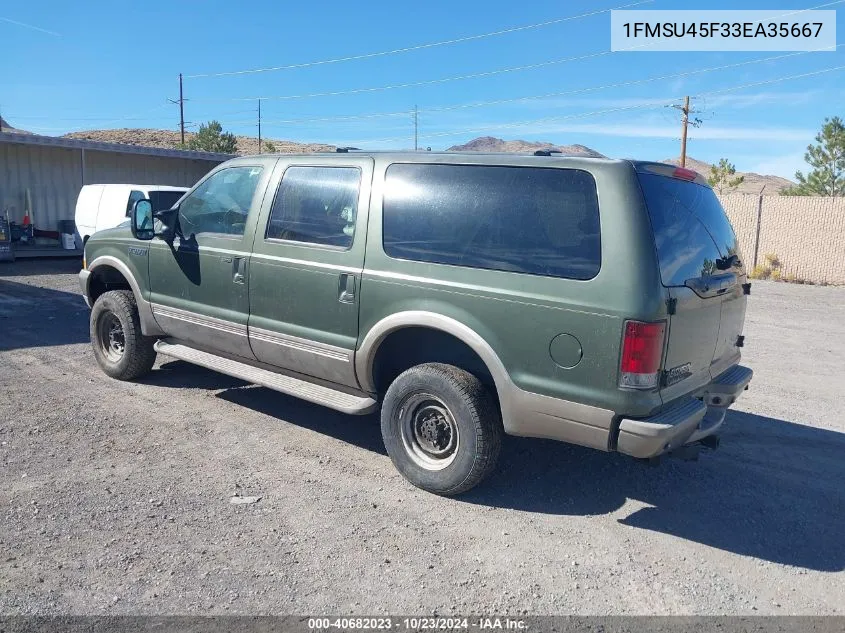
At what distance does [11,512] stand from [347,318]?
228cm

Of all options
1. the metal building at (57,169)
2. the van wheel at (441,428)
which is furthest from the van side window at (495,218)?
the metal building at (57,169)

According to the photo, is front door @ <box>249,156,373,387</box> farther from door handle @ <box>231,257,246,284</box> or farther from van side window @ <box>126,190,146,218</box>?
van side window @ <box>126,190,146,218</box>

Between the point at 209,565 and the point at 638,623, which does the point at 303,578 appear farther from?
the point at 638,623

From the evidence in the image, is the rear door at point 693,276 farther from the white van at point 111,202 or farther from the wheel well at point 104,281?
the white van at point 111,202

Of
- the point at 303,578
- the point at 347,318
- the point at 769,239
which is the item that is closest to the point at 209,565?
the point at 303,578

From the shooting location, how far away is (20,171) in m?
20.0

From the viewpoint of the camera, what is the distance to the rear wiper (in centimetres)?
449

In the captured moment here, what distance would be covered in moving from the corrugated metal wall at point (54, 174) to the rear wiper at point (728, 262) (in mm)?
20369

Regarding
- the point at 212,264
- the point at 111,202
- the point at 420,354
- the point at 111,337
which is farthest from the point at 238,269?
the point at 111,202

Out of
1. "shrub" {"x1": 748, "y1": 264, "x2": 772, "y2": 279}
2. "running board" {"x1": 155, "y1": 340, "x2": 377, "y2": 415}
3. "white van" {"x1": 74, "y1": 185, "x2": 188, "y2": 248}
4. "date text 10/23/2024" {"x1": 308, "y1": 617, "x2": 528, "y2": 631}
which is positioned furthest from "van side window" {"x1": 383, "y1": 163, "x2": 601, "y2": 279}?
"shrub" {"x1": 748, "y1": 264, "x2": 772, "y2": 279}

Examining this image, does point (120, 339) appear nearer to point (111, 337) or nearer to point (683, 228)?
point (111, 337)

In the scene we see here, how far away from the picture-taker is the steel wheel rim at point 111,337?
22.1 feet

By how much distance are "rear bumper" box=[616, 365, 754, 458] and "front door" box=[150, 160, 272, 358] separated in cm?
304

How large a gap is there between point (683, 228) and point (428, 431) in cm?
200
